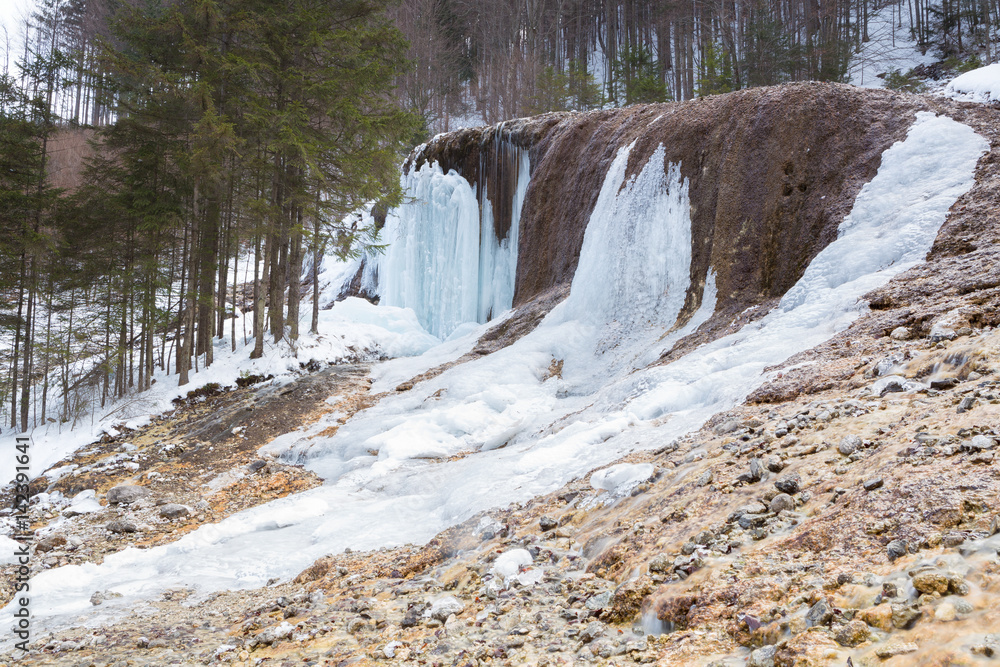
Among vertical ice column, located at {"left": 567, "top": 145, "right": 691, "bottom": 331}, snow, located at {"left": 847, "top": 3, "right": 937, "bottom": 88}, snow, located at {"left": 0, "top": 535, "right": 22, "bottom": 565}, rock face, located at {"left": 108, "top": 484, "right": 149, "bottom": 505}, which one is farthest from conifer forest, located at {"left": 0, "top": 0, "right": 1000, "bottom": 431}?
snow, located at {"left": 847, "top": 3, "right": 937, "bottom": 88}

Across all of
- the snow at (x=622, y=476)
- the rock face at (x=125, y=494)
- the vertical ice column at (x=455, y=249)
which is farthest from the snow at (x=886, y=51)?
the rock face at (x=125, y=494)

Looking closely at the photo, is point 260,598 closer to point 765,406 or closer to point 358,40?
point 765,406

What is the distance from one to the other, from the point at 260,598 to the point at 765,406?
14.1 feet

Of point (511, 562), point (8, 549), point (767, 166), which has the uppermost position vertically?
point (767, 166)

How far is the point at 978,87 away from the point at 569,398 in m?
7.35

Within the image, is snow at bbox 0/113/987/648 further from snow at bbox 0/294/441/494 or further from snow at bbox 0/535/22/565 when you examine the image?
snow at bbox 0/294/441/494

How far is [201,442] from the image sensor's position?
1066 centimetres

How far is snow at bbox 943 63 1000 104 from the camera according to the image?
814 centimetres

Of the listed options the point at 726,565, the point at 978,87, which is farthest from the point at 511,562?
the point at 978,87

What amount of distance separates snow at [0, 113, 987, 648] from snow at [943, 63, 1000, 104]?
1149mm

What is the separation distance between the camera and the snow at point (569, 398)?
5449 millimetres

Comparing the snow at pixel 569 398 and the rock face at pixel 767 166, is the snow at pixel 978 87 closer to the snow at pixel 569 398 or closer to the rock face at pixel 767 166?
the rock face at pixel 767 166

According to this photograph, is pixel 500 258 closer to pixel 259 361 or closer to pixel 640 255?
pixel 259 361

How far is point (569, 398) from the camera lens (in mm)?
9227
